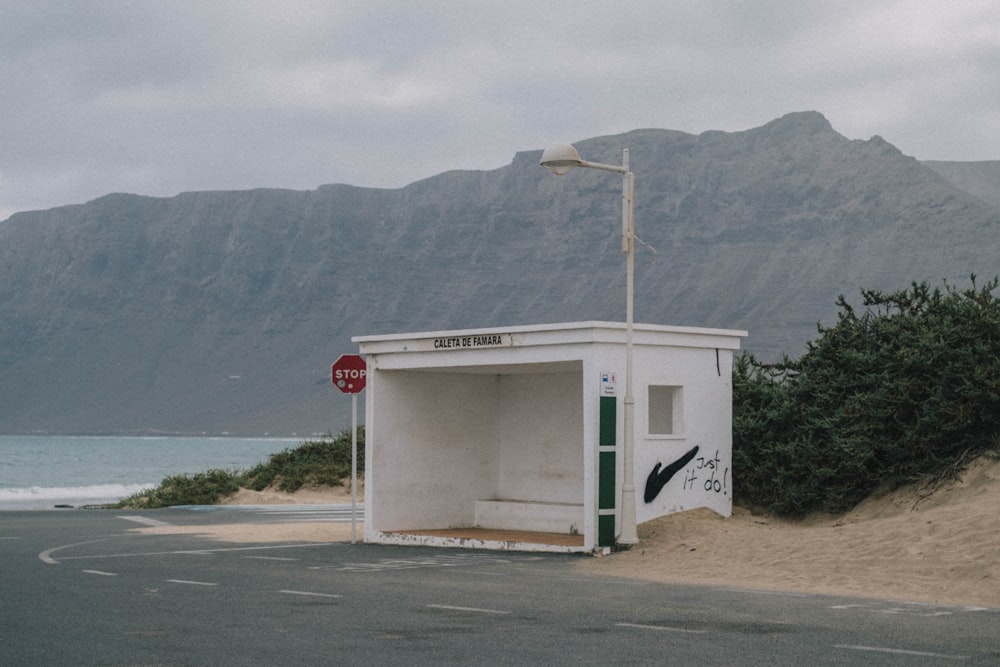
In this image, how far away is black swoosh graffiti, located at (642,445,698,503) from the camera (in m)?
20.9

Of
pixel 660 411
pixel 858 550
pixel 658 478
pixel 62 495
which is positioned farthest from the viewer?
pixel 62 495

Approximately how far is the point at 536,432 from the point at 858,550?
8558 mm

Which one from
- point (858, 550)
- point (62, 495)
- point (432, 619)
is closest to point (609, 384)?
point (858, 550)

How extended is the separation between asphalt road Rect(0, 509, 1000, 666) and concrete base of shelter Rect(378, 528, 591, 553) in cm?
139

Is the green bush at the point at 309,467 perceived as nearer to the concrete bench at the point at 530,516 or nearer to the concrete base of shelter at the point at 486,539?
the concrete bench at the point at 530,516

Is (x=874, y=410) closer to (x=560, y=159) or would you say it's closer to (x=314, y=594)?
(x=560, y=159)

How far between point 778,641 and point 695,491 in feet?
36.4

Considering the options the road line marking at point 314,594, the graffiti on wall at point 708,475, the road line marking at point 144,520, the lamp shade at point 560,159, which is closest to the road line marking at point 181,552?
the road line marking at point 314,594

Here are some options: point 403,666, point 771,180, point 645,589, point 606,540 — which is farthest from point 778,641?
point 771,180

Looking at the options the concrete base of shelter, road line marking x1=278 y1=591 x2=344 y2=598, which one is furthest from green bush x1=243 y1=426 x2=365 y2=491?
road line marking x1=278 y1=591 x2=344 y2=598

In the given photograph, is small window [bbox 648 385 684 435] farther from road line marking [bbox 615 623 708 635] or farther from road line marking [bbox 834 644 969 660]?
road line marking [bbox 834 644 969 660]

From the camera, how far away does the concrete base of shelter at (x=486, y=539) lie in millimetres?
20500

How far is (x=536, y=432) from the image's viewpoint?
24812mm

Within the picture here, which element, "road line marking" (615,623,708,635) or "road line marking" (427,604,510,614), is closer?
"road line marking" (615,623,708,635)
